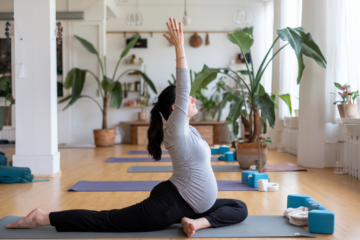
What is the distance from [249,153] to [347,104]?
1.21m

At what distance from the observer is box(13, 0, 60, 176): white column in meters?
4.03

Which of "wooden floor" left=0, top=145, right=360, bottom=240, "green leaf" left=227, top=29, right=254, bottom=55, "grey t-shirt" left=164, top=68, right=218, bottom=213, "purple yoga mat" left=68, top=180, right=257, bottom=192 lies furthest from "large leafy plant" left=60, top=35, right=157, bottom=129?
"grey t-shirt" left=164, top=68, right=218, bottom=213

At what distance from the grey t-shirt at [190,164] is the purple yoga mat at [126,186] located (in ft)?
4.39

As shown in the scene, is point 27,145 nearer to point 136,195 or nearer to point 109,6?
point 136,195

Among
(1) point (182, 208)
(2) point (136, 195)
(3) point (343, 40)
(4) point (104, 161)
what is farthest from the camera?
(4) point (104, 161)

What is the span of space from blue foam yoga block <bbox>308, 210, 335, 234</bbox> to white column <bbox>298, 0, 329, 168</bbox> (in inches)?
105

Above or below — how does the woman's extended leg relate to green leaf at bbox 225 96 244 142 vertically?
below

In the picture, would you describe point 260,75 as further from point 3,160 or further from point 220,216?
point 3,160

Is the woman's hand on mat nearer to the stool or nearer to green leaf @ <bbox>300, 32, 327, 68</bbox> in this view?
green leaf @ <bbox>300, 32, 327, 68</bbox>

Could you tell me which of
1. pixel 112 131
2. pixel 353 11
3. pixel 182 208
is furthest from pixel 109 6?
pixel 182 208

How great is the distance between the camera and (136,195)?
3051mm

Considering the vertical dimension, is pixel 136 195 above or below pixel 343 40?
below

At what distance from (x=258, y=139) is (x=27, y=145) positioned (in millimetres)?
2646

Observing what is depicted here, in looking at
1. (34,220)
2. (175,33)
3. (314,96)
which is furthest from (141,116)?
(175,33)
